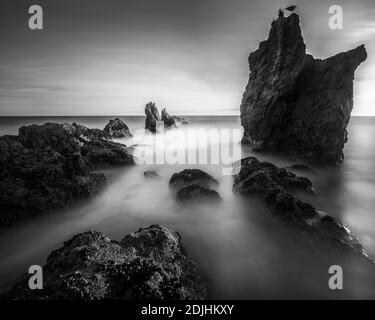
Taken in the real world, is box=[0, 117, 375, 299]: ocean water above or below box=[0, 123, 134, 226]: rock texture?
below

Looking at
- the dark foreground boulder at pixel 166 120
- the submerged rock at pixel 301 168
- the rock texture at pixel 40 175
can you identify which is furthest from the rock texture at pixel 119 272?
the dark foreground boulder at pixel 166 120

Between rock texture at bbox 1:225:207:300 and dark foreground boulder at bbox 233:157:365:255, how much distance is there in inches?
147

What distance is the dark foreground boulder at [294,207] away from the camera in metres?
6.29

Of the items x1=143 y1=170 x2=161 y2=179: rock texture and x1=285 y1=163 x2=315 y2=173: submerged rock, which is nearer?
x1=143 y1=170 x2=161 y2=179: rock texture

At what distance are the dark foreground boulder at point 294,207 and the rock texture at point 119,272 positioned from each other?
147 inches

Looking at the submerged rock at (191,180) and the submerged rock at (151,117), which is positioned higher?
the submerged rock at (151,117)

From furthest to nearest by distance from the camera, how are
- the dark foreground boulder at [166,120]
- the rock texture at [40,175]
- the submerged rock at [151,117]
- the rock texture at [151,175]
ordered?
the dark foreground boulder at [166,120] → the submerged rock at [151,117] → the rock texture at [151,175] → the rock texture at [40,175]

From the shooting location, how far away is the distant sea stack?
15516mm

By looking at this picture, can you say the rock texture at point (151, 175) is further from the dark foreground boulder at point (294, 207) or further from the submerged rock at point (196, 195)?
the dark foreground boulder at point (294, 207)

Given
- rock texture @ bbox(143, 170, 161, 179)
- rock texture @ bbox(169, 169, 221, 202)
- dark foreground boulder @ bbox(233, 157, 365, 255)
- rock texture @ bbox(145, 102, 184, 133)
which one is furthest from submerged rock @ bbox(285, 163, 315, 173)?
rock texture @ bbox(145, 102, 184, 133)

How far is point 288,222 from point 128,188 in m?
7.49

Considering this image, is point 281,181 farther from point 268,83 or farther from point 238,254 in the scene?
point 268,83

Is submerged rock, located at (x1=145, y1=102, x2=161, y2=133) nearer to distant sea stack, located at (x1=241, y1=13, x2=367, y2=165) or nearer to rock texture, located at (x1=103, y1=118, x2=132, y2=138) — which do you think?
rock texture, located at (x1=103, y1=118, x2=132, y2=138)
